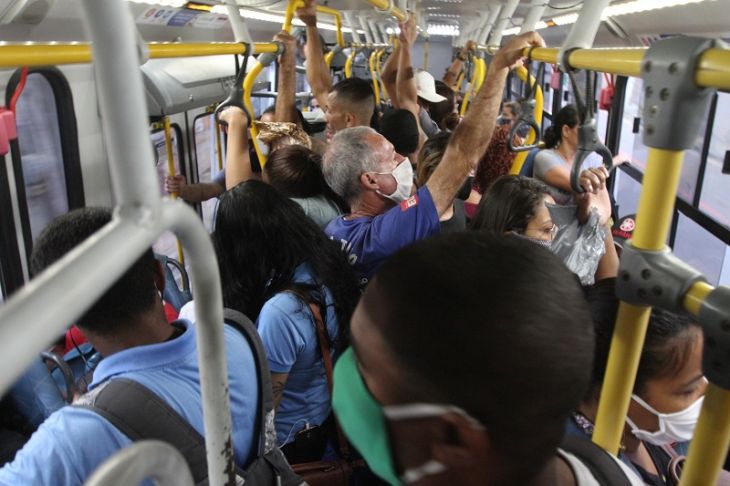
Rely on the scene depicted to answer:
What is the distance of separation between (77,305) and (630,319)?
0.91 m

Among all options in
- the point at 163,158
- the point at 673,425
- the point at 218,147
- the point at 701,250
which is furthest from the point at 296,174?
the point at 701,250

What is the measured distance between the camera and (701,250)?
909cm

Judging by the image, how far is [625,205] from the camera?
1081 cm

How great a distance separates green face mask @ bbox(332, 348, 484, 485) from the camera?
0.82 meters

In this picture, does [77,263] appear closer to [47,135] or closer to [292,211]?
[292,211]

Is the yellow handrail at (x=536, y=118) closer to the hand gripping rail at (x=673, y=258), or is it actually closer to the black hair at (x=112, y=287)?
the hand gripping rail at (x=673, y=258)

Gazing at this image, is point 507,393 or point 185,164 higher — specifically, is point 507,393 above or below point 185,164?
above

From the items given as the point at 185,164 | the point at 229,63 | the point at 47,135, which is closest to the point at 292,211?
the point at 47,135

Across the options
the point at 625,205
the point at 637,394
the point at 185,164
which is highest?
the point at 637,394

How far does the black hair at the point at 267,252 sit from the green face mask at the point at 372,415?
112 cm

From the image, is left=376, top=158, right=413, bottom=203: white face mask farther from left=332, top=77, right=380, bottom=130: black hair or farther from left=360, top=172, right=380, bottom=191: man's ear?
left=332, top=77, right=380, bottom=130: black hair

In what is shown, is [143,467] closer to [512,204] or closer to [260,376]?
[260,376]

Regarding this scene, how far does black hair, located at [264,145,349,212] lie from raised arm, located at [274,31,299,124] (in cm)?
59

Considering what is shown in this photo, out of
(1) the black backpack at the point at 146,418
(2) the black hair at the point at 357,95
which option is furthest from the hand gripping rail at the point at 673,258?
(2) the black hair at the point at 357,95
